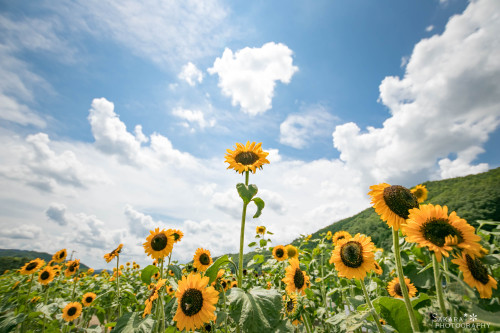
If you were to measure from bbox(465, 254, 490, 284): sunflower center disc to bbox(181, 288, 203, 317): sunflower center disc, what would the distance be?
262 centimetres

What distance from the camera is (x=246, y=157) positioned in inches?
122

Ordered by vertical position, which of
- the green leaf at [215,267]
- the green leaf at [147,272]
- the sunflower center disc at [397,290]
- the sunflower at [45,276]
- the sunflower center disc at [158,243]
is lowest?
the sunflower at [45,276]

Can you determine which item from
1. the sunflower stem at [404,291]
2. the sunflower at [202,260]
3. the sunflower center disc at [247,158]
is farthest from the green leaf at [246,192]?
the sunflower at [202,260]

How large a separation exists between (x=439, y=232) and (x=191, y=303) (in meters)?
2.52

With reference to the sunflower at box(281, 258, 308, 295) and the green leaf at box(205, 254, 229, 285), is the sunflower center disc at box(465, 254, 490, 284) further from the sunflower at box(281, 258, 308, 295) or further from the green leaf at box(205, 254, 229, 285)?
the sunflower at box(281, 258, 308, 295)

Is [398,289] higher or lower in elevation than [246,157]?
lower

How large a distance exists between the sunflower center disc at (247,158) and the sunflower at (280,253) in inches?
149

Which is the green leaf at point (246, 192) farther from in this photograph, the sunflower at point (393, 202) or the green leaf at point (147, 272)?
the green leaf at point (147, 272)

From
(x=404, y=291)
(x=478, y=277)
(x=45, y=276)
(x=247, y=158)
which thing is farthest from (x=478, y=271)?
(x=45, y=276)

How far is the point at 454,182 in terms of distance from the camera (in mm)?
63344

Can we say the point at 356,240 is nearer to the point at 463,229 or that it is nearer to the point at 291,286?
the point at 463,229

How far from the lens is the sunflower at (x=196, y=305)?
98.2 inches

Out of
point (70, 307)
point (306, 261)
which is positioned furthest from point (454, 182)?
point (70, 307)

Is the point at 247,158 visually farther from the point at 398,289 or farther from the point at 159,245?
the point at 398,289
